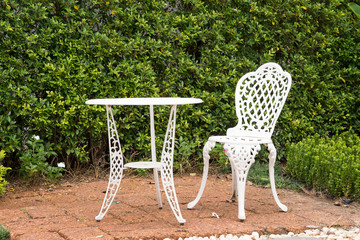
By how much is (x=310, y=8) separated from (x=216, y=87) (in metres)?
1.76

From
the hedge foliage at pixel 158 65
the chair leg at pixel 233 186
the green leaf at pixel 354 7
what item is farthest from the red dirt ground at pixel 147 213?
the green leaf at pixel 354 7

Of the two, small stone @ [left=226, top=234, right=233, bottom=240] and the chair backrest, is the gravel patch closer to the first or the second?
small stone @ [left=226, top=234, right=233, bottom=240]

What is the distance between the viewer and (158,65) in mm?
5887

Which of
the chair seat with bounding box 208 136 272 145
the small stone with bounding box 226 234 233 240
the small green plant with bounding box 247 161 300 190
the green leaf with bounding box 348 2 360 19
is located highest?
the green leaf with bounding box 348 2 360 19

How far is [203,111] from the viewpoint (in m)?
5.94

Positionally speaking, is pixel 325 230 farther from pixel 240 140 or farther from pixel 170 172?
pixel 170 172

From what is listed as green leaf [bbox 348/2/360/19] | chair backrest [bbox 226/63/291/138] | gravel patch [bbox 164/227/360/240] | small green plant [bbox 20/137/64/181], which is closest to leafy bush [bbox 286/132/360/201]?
chair backrest [bbox 226/63/291/138]

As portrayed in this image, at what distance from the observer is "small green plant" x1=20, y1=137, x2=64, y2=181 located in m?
5.01

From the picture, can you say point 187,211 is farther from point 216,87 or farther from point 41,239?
point 216,87

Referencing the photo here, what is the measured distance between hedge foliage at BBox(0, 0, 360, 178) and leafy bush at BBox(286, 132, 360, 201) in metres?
0.85

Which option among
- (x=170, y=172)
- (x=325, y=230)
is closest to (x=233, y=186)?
(x=170, y=172)

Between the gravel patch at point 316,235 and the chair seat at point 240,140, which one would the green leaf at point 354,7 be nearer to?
the chair seat at point 240,140

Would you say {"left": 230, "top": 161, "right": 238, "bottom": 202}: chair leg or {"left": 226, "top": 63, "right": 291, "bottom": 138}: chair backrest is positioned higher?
{"left": 226, "top": 63, "right": 291, "bottom": 138}: chair backrest

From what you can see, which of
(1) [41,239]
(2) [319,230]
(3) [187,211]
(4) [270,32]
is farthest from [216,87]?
(1) [41,239]
